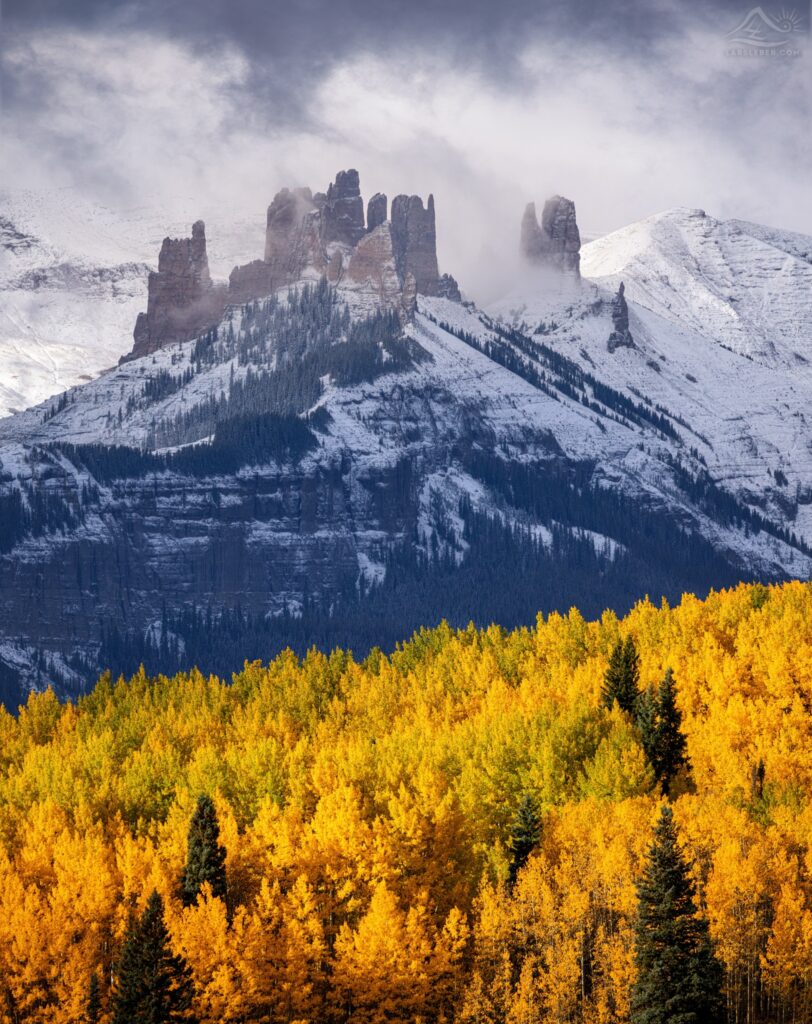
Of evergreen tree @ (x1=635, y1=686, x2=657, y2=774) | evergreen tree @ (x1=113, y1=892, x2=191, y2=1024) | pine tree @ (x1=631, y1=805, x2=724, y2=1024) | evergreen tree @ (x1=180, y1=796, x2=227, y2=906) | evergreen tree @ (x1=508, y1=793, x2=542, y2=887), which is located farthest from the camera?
evergreen tree @ (x1=635, y1=686, x2=657, y2=774)

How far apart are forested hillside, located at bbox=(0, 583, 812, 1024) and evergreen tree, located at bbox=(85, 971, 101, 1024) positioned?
104mm

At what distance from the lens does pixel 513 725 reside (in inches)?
6206

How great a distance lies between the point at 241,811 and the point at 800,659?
168 feet

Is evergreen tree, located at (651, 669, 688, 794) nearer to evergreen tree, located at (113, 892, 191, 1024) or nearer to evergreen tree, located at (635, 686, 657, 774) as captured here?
evergreen tree, located at (635, 686, 657, 774)

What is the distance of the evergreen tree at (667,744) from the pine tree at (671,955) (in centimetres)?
3752

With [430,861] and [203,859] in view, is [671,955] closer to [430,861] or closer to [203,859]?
[430,861]

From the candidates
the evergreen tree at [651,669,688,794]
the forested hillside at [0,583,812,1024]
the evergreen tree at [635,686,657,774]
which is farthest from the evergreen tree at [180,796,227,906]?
the evergreen tree at [651,669,688,794]

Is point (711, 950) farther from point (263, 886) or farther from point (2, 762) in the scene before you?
point (2, 762)

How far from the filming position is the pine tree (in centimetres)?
10800

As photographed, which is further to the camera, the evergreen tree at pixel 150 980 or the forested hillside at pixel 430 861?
the forested hillside at pixel 430 861

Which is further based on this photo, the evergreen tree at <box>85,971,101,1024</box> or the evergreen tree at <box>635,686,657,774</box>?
the evergreen tree at <box>635,686,657,774</box>

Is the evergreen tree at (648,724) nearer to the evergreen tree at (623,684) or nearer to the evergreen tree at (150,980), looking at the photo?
the evergreen tree at (623,684)

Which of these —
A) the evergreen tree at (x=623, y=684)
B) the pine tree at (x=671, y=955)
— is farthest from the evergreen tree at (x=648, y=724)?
the pine tree at (x=671, y=955)

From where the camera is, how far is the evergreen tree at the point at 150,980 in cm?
10606
